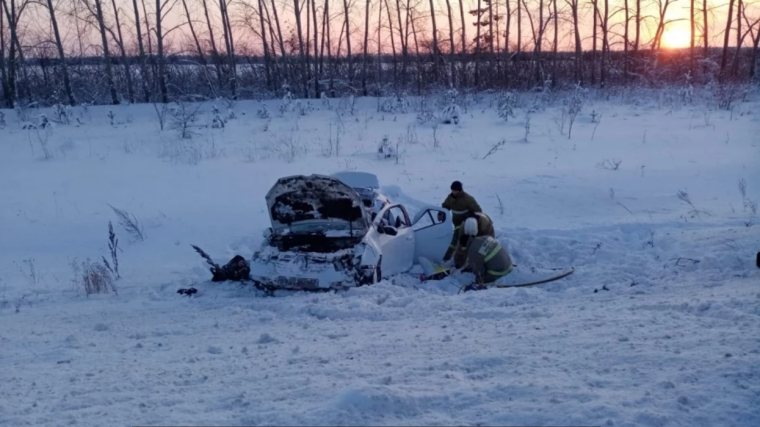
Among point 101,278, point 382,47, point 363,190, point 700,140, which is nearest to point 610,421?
point 363,190

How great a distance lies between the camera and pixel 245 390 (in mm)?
4594

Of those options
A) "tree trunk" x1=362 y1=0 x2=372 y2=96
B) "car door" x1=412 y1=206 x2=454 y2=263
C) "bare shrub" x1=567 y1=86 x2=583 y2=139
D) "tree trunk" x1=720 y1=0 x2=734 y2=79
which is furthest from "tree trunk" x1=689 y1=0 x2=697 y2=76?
"car door" x1=412 y1=206 x2=454 y2=263

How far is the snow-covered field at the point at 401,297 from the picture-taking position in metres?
4.30

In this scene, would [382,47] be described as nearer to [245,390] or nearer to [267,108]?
[267,108]

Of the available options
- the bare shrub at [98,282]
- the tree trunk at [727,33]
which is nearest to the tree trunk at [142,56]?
the bare shrub at [98,282]

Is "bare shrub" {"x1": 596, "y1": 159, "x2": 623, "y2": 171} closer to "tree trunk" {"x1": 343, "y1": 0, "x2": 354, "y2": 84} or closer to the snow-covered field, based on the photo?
the snow-covered field

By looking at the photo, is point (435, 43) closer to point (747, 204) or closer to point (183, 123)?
point (183, 123)

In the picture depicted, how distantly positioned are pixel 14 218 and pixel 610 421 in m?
12.2

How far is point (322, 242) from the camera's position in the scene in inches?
342

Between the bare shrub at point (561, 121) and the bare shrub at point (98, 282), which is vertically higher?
the bare shrub at point (561, 121)

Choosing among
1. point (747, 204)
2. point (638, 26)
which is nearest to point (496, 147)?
point (747, 204)

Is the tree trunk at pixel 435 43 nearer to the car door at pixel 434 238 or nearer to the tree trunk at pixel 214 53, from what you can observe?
the tree trunk at pixel 214 53

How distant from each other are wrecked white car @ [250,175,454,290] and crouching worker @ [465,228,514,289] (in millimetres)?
1082

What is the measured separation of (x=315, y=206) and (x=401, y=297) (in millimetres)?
1995
